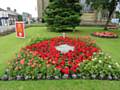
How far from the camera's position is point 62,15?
55.6 feet

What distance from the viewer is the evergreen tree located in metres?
16.3

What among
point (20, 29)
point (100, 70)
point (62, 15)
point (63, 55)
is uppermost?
point (62, 15)

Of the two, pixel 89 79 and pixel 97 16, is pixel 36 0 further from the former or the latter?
pixel 89 79

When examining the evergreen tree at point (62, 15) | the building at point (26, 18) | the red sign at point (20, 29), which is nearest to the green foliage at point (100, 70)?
the red sign at point (20, 29)

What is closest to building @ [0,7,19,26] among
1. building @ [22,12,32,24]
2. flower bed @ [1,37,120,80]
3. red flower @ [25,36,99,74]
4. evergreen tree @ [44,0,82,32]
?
building @ [22,12,32,24]

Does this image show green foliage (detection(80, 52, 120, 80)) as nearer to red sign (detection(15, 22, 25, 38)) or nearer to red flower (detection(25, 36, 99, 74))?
red flower (detection(25, 36, 99, 74))

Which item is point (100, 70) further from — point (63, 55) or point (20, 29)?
point (20, 29)

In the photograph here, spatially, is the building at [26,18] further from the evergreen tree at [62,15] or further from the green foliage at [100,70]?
the green foliage at [100,70]

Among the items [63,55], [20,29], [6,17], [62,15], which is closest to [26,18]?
[6,17]

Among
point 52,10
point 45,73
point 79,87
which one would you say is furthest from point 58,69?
point 52,10

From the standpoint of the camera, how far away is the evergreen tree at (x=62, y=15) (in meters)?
16.3

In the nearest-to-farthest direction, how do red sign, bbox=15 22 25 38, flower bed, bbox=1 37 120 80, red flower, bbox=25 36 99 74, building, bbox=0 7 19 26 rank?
flower bed, bbox=1 37 120 80
red flower, bbox=25 36 99 74
red sign, bbox=15 22 25 38
building, bbox=0 7 19 26

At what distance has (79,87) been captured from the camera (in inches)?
188

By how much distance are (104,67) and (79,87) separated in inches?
48.1
